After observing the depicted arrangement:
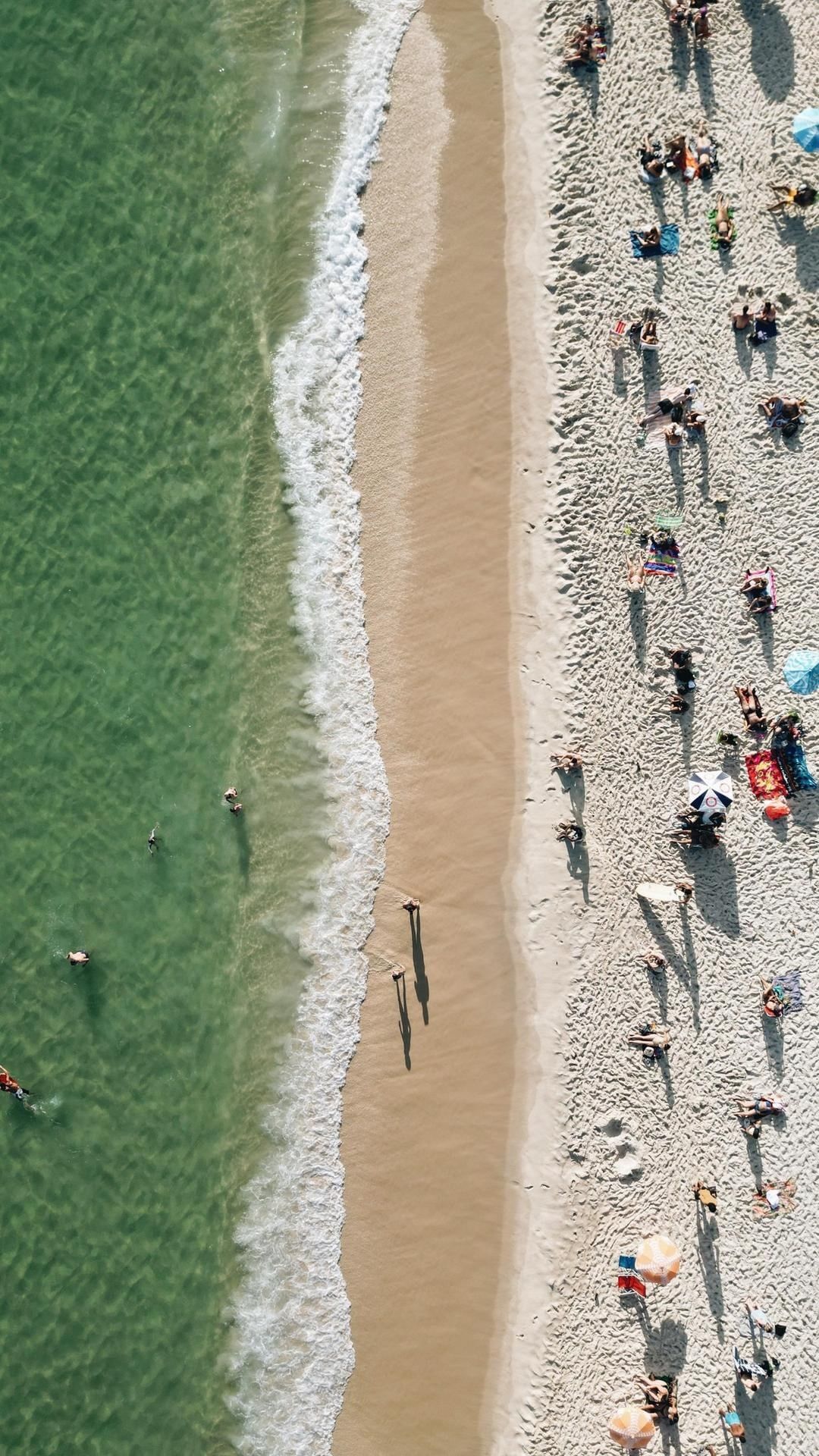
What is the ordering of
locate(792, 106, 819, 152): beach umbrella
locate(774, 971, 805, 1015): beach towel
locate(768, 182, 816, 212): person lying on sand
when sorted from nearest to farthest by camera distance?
locate(774, 971, 805, 1015): beach towel
locate(792, 106, 819, 152): beach umbrella
locate(768, 182, 816, 212): person lying on sand

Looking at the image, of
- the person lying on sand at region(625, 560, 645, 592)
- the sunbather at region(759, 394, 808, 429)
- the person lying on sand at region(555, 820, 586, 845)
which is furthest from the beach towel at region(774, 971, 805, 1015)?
the sunbather at region(759, 394, 808, 429)

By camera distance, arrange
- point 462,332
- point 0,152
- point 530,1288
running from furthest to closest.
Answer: point 0,152 < point 462,332 < point 530,1288

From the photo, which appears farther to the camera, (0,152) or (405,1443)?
(0,152)

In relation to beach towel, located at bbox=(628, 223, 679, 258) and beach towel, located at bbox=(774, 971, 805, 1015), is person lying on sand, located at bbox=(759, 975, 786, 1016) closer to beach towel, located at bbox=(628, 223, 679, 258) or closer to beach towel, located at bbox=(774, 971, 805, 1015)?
beach towel, located at bbox=(774, 971, 805, 1015)

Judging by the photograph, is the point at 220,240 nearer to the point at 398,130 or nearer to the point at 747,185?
the point at 398,130

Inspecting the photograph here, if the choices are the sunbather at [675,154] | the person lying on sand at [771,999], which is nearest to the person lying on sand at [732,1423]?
the person lying on sand at [771,999]

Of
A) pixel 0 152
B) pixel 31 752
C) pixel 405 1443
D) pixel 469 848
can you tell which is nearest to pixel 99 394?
pixel 0 152
